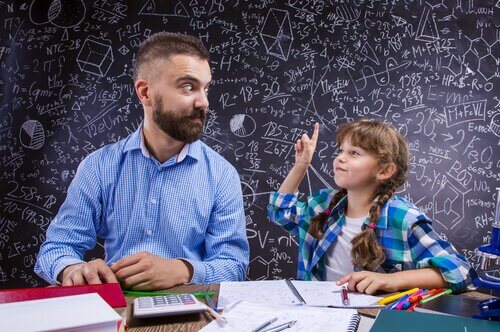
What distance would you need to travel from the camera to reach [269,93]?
3.28 meters

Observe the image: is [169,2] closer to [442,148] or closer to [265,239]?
[265,239]

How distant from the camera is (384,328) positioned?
2.84ft

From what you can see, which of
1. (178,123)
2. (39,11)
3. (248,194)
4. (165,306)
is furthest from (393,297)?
(39,11)

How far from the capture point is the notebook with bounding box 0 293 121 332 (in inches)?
26.3

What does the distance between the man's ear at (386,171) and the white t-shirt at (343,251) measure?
18 centimetres

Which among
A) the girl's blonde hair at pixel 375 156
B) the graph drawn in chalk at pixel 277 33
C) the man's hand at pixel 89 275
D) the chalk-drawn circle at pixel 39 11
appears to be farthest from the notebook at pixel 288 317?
the chalk-drawn circle at pixel 39 11

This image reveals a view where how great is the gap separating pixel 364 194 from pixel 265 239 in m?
1.60

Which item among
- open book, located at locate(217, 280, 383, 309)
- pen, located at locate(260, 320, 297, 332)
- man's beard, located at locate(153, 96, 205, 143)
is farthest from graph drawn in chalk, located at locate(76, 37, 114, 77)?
pen, located at locate(260, 320, 297, 332)

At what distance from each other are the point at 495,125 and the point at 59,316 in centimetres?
330

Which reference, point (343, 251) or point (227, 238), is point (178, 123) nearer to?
point (227, 238)

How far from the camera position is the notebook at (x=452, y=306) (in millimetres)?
1016

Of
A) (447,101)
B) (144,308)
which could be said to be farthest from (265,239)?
(144,308)

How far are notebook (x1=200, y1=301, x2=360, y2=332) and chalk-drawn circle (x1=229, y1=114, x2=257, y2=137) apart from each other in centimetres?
230

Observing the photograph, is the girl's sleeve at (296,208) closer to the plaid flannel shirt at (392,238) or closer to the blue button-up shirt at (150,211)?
the plaid flannel shirt at (392,238)
